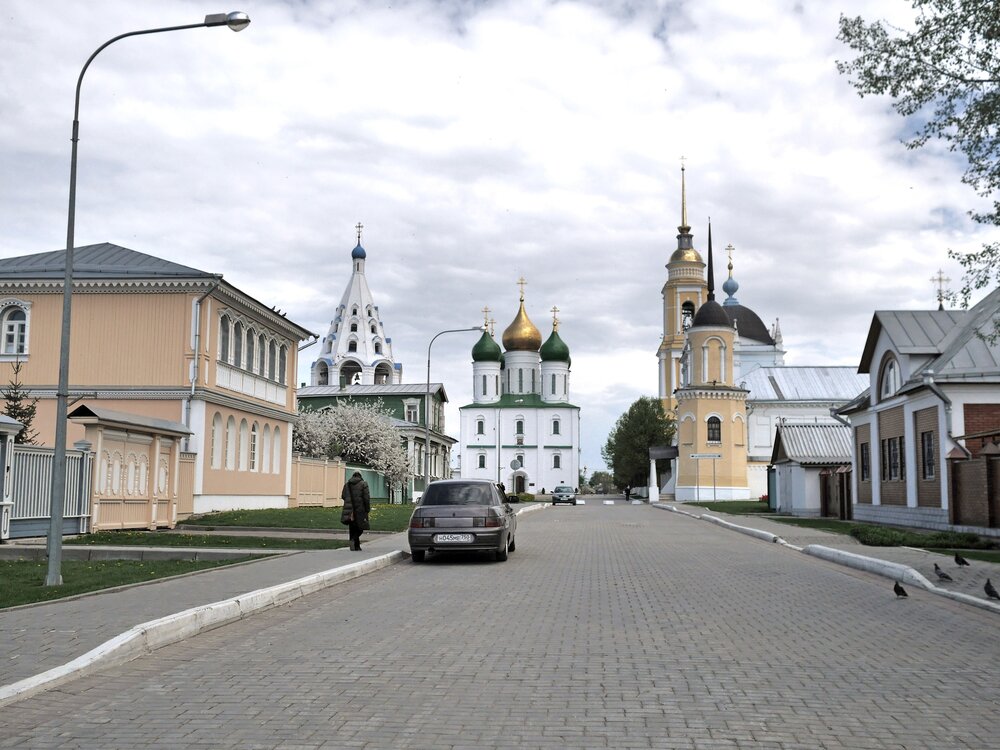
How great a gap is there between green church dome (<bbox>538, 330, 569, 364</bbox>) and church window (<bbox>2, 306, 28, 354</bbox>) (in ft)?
273

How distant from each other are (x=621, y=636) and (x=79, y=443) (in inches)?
579

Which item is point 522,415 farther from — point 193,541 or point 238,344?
point 193,541

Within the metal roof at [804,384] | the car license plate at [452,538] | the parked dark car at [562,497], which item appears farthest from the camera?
the metal roof at [804,384]

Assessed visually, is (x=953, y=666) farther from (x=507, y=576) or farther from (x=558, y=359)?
(x=558, y=359)

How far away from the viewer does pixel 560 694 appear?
692cm

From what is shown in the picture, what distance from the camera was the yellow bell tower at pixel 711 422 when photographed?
7256 cm

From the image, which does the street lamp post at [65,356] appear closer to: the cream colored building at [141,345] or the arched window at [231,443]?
the cream colored building at [141,345]

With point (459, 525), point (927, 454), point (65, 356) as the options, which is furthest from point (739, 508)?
point (65, 356)

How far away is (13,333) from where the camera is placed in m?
29.9

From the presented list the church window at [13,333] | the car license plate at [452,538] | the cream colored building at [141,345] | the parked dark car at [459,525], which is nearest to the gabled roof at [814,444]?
the cream colored building at [141,345]

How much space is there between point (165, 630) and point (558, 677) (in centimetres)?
368

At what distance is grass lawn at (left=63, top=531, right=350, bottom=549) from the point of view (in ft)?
63.5

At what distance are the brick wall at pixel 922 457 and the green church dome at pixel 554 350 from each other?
81947 mm

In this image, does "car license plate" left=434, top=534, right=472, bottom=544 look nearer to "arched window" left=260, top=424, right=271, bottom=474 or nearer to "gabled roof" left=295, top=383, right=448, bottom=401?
"arched window" left=260, top=424, right=271, bottom=474
